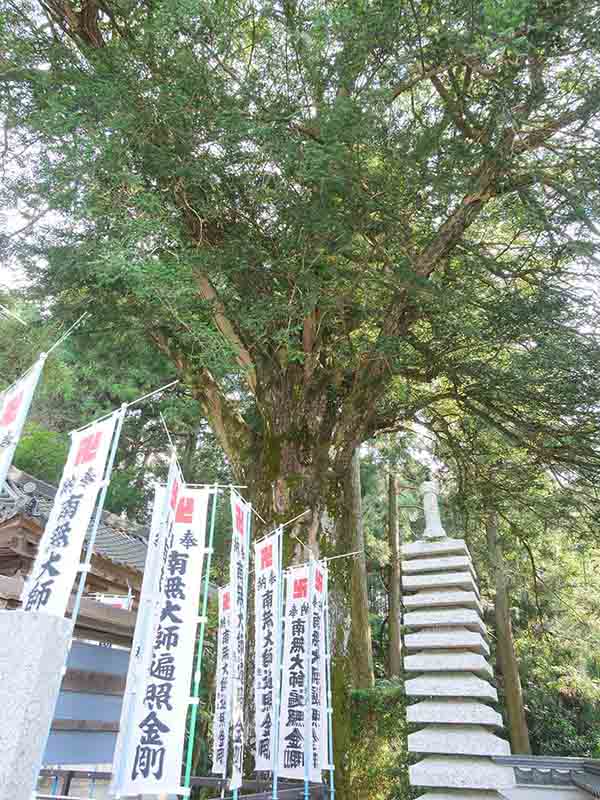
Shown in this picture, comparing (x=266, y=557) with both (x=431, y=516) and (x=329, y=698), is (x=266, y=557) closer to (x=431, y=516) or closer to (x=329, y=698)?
(x=329, y=698)

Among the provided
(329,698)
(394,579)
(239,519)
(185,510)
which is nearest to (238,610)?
(239,519)

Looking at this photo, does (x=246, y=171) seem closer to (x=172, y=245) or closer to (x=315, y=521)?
(x=172, y=245)

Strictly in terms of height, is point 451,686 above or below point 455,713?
above

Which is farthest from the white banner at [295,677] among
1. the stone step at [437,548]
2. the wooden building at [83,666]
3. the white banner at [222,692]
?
the wooden building at [83,666]

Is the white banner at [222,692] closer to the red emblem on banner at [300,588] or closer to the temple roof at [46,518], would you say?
the red emblem on banner at [300,588]

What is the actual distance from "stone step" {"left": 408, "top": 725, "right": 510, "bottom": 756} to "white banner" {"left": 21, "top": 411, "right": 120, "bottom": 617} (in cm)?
333

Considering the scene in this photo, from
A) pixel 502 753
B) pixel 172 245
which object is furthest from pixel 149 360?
pixel 502 753

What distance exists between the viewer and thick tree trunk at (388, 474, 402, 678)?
49.8 ft

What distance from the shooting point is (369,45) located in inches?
202

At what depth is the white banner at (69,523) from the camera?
→ 10.4ft

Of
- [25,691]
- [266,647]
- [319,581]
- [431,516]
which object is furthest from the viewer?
[431,516]

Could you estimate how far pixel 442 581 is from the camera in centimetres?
543

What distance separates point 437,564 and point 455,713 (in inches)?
49.9

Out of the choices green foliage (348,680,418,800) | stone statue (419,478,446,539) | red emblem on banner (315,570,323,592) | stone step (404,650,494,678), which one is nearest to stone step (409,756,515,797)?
stone step (404,650,494,678)
